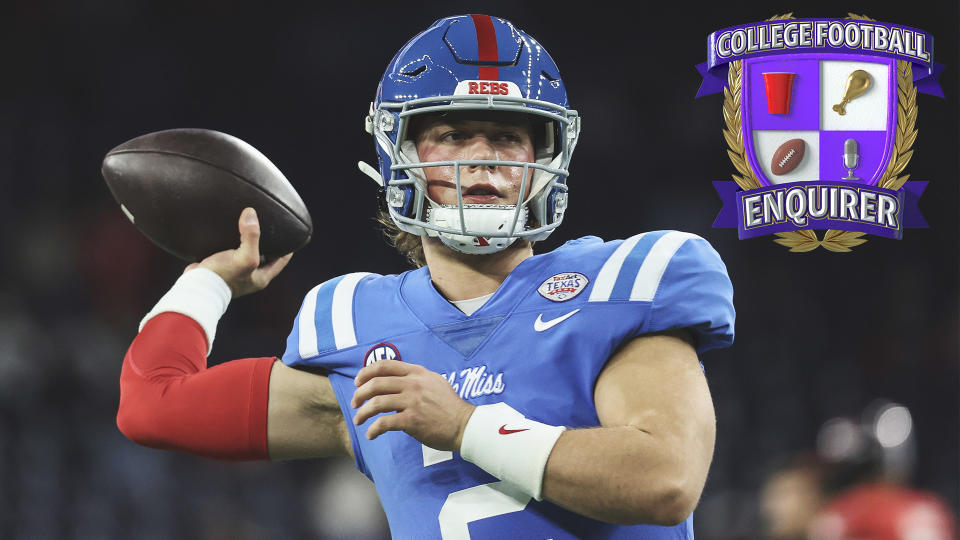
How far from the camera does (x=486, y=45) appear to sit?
7.34ft

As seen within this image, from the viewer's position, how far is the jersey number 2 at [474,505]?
72.4 inches

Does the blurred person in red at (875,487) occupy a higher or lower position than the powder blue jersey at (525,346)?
lower

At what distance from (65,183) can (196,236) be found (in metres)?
4.29

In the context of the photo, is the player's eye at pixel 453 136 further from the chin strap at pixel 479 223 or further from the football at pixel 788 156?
the football at pixel 788 156

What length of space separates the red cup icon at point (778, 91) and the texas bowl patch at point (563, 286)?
1.95 meters

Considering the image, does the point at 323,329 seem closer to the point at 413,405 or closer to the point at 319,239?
the point at 413,405

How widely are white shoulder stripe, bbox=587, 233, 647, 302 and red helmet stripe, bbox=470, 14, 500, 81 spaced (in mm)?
459

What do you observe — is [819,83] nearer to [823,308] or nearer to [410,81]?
[410,81]

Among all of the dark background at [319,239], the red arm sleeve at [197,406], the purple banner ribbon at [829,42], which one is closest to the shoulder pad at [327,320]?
the red arm sleeve at [197,406]

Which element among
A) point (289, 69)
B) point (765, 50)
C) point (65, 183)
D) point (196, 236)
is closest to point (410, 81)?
point (196, 236)

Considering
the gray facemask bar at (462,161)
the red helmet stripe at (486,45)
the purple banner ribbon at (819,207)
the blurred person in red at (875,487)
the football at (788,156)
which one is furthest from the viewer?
the blurred person in red at (875,487)

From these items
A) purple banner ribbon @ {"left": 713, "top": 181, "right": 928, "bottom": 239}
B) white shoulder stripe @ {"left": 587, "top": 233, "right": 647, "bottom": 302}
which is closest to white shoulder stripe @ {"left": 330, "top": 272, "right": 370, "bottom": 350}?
white shoulder stripe @ {"left": 587, "top": 233, "right": 647, "bottom": 302}

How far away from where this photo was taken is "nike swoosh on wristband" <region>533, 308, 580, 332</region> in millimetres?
1919

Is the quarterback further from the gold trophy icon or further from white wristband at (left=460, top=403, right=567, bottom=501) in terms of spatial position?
the gold trophy icon
